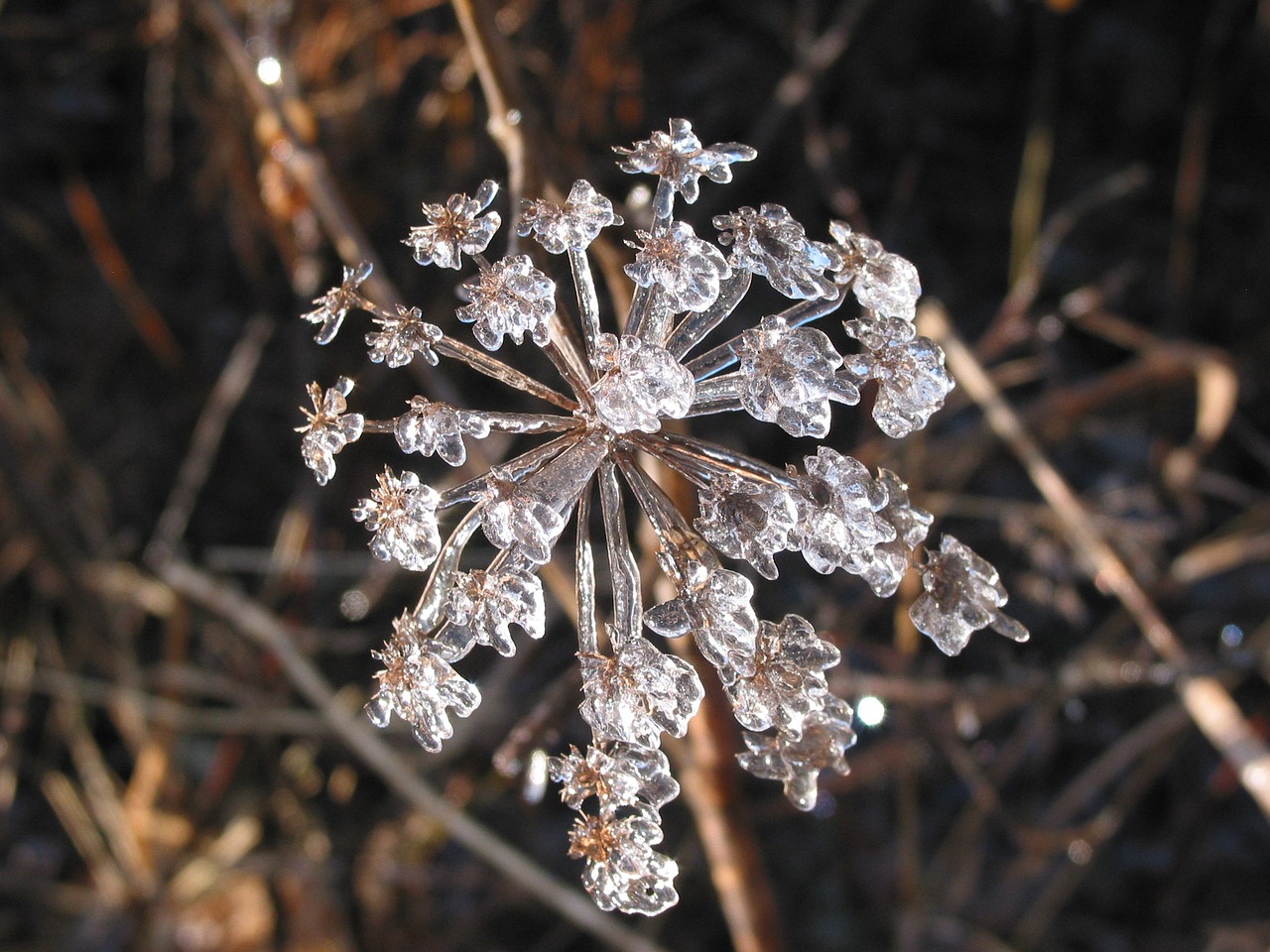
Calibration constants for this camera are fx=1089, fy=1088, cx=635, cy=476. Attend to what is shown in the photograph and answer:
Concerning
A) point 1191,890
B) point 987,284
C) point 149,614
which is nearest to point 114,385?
point 149,614

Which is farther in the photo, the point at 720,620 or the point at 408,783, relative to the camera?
the point at 408,783

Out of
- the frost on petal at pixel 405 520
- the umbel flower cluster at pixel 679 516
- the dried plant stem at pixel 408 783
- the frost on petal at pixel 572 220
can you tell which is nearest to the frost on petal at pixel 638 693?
the umbel flower cluster at pixel 679 516

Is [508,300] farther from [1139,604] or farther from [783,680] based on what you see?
[1139,604]

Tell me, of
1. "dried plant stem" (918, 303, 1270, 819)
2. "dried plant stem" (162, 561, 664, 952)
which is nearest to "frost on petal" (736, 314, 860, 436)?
"dried plant stem" (918, 303, 1270, 819)

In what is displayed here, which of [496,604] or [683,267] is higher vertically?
[683,267]

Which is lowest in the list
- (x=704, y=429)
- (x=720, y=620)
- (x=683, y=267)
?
(x=720, y=620)

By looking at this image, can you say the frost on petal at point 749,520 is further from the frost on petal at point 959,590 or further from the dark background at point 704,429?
the dark background at point 704,429

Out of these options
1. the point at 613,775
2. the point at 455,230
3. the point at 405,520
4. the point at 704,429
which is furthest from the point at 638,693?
the point at 704,429

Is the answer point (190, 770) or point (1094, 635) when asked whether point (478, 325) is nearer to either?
point (1094, 635)
